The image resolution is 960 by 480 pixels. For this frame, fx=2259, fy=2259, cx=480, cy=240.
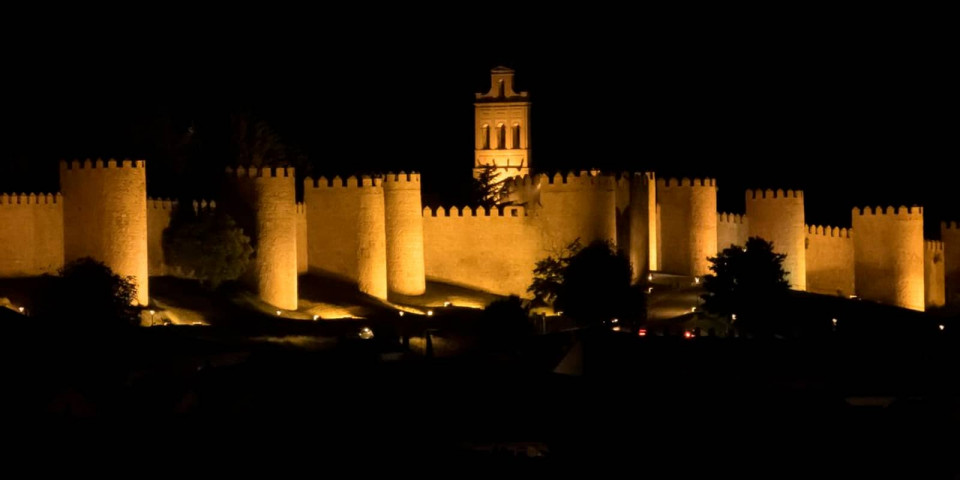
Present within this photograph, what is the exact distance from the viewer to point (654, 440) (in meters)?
24.7

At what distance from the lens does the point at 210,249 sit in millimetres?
39281

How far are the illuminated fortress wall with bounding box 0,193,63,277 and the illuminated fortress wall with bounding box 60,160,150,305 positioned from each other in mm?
492

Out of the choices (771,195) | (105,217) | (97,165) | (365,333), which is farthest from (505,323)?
(771,195)

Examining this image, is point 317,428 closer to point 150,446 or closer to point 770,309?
point 150,446

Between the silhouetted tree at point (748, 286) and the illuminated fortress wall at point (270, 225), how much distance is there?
7655 mm

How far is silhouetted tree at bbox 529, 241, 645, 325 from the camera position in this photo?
4075cm

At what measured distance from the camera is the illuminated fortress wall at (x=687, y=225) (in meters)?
46.2

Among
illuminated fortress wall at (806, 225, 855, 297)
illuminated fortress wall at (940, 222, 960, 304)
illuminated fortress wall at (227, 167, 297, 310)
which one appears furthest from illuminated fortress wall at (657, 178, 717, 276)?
illuminated fortress wall at (227, 167, 297, 310)

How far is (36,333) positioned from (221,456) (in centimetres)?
1072

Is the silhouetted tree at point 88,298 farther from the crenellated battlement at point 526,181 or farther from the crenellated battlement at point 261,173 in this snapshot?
the crenellated battlement at point 526,181

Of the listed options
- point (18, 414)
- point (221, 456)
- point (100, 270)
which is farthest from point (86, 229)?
point (221, 456)

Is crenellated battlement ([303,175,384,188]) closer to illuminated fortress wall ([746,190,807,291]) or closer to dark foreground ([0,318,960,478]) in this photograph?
dark foreground ([0,318,960,478])

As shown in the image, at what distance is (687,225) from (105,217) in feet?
A: 44.8

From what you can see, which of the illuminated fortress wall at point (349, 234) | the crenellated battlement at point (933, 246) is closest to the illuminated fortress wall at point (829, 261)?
the crenellated battlement at point (933, 246)
